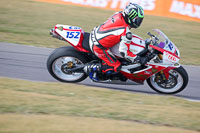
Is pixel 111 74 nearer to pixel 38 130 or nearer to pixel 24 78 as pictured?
pixel 24 78

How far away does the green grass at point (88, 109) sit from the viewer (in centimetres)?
441

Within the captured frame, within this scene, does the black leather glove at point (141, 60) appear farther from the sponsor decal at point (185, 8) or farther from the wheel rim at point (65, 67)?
the sponsor decal at point (185, 8)

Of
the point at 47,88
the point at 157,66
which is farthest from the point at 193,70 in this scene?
the point at 47,88

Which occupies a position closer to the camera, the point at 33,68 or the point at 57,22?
the point at 33,68

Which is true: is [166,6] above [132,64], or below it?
above

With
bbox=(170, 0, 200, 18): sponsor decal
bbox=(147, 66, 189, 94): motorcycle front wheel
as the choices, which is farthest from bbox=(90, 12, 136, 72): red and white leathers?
bbox=(170, 0, 200, 18): sponsor decal

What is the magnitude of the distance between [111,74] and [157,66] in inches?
42.0

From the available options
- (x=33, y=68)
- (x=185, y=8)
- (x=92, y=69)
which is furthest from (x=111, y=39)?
(x=185, y=8)

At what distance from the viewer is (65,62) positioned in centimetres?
710

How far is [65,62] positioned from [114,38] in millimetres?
1399

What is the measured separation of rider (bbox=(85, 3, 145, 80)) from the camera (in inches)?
247

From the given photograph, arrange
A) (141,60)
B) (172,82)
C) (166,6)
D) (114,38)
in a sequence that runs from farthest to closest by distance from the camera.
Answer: (166,6)
(172,82)
(141,60)
(114,38)

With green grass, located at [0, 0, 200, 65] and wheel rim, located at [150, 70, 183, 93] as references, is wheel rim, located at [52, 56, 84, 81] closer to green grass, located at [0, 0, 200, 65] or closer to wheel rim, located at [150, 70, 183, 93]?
wheel rim, located at [150, 70, 183, 93]

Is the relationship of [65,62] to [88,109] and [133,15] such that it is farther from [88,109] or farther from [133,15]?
[88,109]
